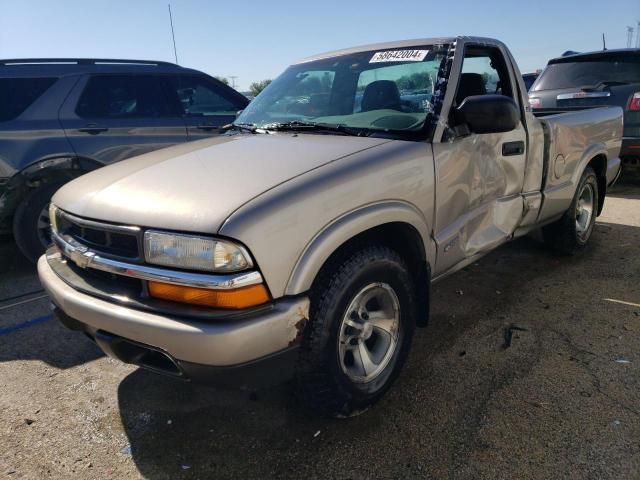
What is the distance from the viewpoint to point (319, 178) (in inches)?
85.0

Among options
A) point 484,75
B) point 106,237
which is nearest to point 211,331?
point 106,237

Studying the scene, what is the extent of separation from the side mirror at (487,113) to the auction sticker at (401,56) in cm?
51

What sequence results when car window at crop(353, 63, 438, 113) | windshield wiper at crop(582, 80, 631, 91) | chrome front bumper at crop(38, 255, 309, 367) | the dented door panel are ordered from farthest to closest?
Result: 1. windshield wiper at crop(582, 80, 631, 91)
2. car window at crop(353, 63, 438, 113)
3. the dented door panel
4. chrome front bumper at crop(38, 255, 309, 367)

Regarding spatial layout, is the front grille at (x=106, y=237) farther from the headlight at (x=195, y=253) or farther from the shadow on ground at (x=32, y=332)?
the shadow on ground at (x=32, y=332)

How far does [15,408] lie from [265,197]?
1918 millimetres

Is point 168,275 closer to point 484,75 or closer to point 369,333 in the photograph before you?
point 369,333

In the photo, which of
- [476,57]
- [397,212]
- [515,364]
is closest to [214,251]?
[397,212]

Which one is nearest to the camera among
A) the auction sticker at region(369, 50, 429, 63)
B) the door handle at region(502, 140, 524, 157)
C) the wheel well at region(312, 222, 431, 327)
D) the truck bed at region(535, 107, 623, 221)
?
the wheel well at region(312, 222, 431, 327)

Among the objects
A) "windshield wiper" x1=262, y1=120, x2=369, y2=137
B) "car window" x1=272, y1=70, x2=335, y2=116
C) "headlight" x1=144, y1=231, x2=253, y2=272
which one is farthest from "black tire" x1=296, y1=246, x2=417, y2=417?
"car window" x1=272, y1=70, x2=335, y2=116

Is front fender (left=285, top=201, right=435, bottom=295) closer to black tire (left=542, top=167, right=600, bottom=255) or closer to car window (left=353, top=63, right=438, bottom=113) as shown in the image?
car window (left=353, top=63, right=438, bottom=113)

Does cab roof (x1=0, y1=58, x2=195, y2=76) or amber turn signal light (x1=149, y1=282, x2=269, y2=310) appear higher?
cab roof (x1=0, y1=58, x2=195, y2=76)

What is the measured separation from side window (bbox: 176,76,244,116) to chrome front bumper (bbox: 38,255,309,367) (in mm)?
3904

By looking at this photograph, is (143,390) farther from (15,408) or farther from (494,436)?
(494,436)

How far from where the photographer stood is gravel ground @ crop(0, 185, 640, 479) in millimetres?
2178
